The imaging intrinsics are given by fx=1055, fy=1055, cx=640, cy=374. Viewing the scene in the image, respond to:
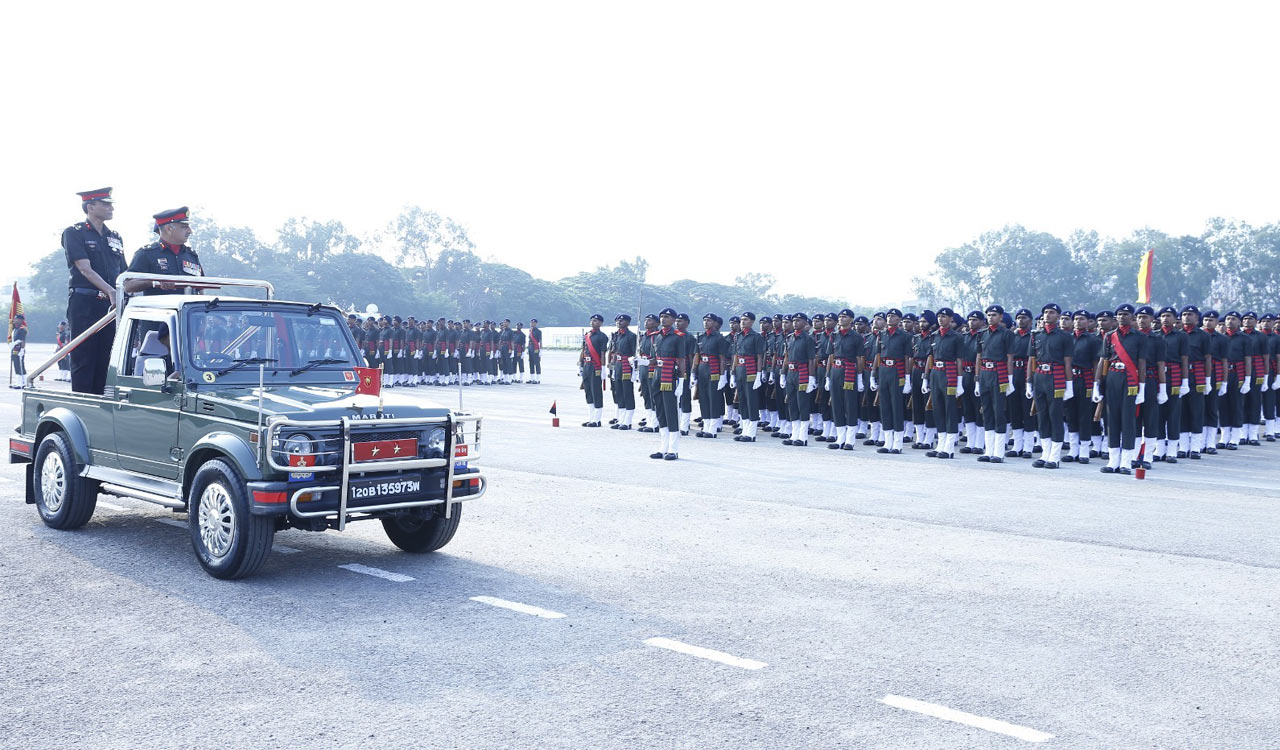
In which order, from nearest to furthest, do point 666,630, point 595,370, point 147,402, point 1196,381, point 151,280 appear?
1. point 666,630
2. point 147,402
3. point 151,280
4. point 1196,381
5. point 595,370

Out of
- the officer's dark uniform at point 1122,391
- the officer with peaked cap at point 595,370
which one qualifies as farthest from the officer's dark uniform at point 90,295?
the officer's dark uniform at point 1122,391

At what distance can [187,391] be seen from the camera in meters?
7.32

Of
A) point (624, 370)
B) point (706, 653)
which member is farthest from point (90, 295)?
point (624, 370)

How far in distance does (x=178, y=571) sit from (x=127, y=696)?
2.55 metres

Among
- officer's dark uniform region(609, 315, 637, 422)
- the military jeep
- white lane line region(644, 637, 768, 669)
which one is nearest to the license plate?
the military jeep

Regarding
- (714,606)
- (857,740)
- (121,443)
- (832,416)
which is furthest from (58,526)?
(832,416)

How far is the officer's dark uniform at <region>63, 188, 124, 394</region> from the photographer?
895cm

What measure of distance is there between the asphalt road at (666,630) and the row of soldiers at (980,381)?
4.21 metres

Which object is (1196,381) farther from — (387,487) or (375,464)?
(375,464)

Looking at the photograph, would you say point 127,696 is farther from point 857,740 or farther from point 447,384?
point 447,384

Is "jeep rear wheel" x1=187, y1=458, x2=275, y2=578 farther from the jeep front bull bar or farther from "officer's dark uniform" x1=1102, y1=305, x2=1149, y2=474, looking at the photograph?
"officer's dark uniform" x1=1102, y1=305, x2=1149, y2=474

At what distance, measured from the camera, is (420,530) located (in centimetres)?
788

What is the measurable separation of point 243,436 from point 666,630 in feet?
9.90

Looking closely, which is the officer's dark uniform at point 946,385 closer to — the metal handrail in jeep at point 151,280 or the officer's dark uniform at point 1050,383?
the officer's dark uniform at point 1050,383
